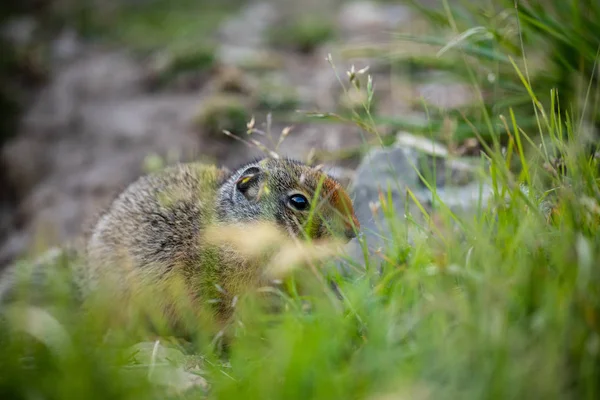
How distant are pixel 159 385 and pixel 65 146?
18.3 feet

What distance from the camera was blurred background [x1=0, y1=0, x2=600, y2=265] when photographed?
4.18m

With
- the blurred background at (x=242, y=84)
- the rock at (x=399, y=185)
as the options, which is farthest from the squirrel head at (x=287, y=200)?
the rock at (x=399, y=185)

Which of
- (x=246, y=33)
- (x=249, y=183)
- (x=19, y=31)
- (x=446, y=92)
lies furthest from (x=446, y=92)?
(x=19, y=31)

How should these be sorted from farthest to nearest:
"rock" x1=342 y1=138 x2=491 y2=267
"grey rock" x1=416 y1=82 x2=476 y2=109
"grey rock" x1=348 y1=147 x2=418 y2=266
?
"grey rock" x1=416 y1=82 x2=476 y2=109, "grey rock" x1=348 y1=147 x2=418 y2=266, "rock" x1=342 y1=138 x2=491 y2=267

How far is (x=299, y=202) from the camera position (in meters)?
3.33

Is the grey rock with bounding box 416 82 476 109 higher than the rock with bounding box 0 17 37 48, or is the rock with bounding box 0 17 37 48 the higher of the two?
the rock with bounding box 0 17 37 48

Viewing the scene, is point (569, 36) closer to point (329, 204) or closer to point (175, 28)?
point (329, 204)

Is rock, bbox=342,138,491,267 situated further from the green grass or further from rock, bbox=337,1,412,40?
rock, bbox=337,1,412,40

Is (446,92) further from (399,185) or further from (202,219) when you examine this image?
(202,219)

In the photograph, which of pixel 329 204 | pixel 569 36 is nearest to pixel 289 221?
pixel 329 204

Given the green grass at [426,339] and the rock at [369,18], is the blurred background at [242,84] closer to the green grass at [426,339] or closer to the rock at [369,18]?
the rock at [369,18]

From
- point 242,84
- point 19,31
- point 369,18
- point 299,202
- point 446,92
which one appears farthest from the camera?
point 19,31

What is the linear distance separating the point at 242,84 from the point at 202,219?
3.38 m

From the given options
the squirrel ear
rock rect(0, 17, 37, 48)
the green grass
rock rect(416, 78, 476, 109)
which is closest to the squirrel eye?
the squirrel ear
